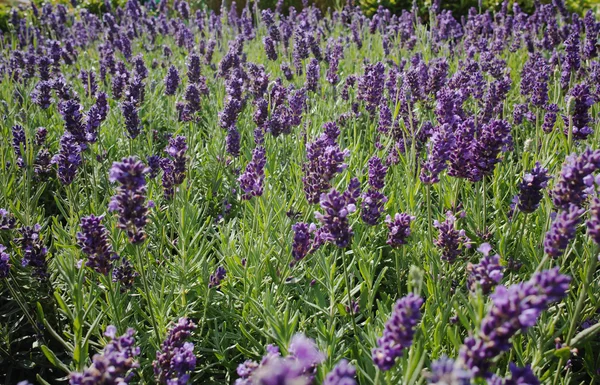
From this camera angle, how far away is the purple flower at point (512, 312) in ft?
3.76

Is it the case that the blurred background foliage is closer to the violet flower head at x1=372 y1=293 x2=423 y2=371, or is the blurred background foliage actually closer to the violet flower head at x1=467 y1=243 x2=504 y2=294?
the violet flower head at x1=467 y1=243 x2=504 y2=294

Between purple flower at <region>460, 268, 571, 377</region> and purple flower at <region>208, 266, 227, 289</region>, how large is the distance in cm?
143

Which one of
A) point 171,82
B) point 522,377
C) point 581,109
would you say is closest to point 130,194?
point 522,377

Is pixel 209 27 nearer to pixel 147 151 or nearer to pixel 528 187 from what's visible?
pixel 147 151

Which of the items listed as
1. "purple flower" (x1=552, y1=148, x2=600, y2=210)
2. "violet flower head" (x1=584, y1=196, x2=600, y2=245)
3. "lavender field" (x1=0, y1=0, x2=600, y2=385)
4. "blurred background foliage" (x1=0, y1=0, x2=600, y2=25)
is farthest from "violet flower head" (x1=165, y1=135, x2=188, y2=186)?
"blurred background foliage" (x1=0, y1=0, x2=600, y2=25)

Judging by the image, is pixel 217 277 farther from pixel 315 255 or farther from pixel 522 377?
Answer: pixel 522 377

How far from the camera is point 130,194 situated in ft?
5.58

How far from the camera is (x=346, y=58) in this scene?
6.18 metres

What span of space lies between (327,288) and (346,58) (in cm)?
434

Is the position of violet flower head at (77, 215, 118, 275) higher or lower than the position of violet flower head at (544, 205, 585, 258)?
lower

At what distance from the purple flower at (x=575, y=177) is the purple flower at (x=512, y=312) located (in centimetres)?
50

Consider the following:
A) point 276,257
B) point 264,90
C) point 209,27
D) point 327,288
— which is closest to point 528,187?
Result: point 327,288

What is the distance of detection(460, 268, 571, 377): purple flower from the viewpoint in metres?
1.15

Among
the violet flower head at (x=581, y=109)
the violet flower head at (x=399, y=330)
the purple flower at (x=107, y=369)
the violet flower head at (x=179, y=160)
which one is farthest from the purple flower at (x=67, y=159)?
the violet flower head at (x=581, y=109)
